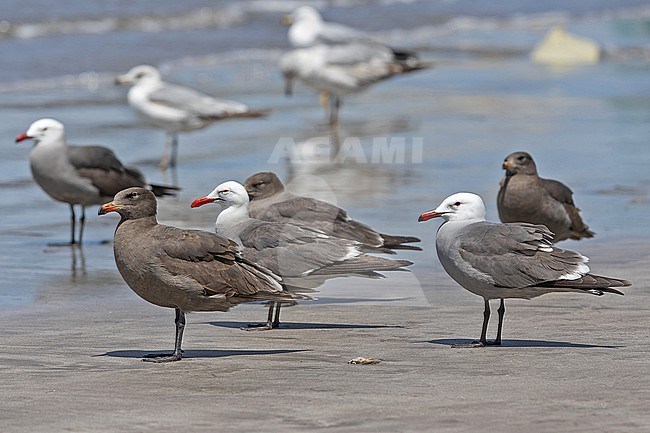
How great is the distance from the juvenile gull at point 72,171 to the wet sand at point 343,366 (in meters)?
1.73

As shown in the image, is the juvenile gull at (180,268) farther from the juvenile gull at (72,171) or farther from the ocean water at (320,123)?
the juvenile gull at (72,171)

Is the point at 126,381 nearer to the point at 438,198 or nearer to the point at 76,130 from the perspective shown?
the point at 438,198

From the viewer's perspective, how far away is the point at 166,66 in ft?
65.7

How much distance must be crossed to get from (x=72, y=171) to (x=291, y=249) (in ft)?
10.7

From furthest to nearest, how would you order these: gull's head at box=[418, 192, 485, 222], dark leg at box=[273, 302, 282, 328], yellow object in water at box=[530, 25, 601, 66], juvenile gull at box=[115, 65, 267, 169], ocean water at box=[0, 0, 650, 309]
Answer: yellow object in water at box=[530, 25, 601, 66] → juvenile gull at box=[115, 65, 267, 169] → ocean water at box=[0, 0, 650, 309] → dark leg at box=[273, 302, 282, 328] → gull's head at box=[418, 192, 485, 222]

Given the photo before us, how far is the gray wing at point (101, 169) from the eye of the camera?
31.8ft

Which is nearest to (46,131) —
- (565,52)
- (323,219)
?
(323,219)

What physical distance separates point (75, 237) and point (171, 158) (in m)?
3.11

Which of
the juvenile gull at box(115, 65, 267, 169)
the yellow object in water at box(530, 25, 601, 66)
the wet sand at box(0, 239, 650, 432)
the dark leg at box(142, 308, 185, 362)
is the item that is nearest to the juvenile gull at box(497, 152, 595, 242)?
the wet sand at box(0, 239, 650, 432)

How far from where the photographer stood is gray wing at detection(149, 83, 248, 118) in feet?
42.1

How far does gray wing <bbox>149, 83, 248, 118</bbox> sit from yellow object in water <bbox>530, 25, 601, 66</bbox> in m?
7.32

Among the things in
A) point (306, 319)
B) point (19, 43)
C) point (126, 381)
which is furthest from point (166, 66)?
point (126, 381)

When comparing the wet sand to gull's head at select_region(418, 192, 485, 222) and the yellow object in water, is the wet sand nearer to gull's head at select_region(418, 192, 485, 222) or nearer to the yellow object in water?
gull's head at select_region(418, 192, 485, 222)

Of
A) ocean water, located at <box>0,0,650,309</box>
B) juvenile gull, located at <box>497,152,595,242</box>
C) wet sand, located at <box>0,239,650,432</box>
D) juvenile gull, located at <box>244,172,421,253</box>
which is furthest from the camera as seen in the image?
ocean water, located at <box>0,0,650,309</box>
